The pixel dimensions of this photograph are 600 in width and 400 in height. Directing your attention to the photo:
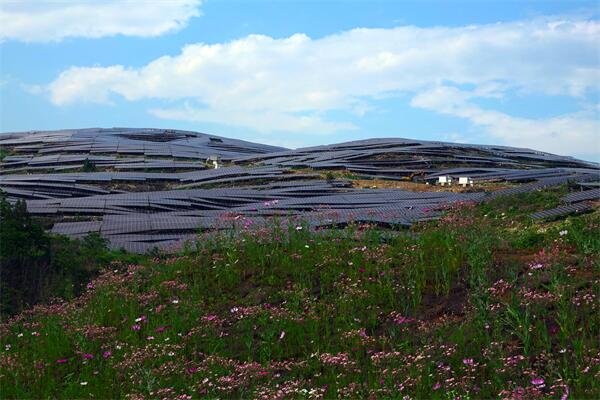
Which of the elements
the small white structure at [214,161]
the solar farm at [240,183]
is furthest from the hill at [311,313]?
the small white structure at [214,161]

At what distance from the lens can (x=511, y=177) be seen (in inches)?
1043

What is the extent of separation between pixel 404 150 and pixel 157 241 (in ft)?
71.9

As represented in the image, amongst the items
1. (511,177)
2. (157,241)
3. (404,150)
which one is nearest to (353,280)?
(157,241)

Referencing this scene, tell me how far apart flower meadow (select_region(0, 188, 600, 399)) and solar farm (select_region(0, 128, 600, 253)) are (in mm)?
1678

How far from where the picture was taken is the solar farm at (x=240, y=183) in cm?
1457

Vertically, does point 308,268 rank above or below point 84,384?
above

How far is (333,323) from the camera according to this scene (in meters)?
7.05

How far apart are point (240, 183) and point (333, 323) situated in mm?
18760

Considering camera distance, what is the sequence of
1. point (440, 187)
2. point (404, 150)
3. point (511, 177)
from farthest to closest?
1. point (404, 150)
2. point (511, 177)
3. point (440, 187)

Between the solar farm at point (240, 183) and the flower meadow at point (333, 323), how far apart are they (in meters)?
1.68

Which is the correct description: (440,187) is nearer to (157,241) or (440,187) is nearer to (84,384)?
(157,241)

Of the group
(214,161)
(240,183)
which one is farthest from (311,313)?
(214,161)

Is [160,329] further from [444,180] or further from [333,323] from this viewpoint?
[444,180]

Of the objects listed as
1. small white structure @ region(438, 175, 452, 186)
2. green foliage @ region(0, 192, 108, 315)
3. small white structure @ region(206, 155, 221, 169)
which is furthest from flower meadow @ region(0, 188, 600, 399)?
small white structure @ region(206, 155, 221, 169)
